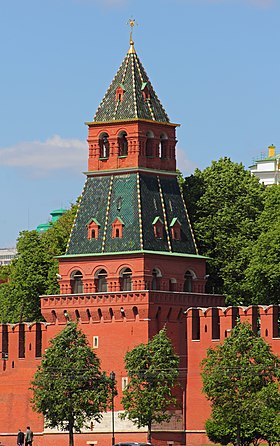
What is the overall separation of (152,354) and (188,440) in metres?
5.81

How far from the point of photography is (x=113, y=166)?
122125 mm

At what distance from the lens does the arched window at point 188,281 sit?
122 m

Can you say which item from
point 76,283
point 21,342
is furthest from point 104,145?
point 21,342

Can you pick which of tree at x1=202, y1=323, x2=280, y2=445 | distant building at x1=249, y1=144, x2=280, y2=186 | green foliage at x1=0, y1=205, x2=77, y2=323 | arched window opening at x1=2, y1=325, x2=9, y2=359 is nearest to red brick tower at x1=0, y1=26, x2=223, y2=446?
arched window opening at x1=2, y1=325, x2=9, y2=359

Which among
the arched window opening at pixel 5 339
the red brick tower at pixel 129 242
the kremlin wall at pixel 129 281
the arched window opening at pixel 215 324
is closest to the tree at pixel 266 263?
the kremlin wall at pixel 129 281

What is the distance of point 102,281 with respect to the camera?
12050cm

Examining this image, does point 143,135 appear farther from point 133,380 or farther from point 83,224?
point 133,380

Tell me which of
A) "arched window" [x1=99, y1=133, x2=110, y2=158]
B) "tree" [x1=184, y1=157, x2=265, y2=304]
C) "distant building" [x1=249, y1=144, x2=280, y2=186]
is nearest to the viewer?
"arched window" [x1=99, y1=133, x2=110, y2=158]

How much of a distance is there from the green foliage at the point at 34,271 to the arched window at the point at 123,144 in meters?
13.2

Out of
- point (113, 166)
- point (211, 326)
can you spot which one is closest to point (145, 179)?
point (113, 166)

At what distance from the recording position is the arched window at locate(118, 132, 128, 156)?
122 metres

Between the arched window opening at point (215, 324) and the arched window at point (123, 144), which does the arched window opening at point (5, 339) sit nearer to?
the arched window at point (123, 144)

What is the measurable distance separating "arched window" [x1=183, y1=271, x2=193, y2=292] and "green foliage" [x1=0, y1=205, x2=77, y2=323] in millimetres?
12814

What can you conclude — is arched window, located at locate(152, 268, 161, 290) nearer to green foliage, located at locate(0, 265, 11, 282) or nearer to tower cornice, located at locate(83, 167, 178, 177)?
tower cornice, located at locate(83, 167, 178, 177)
